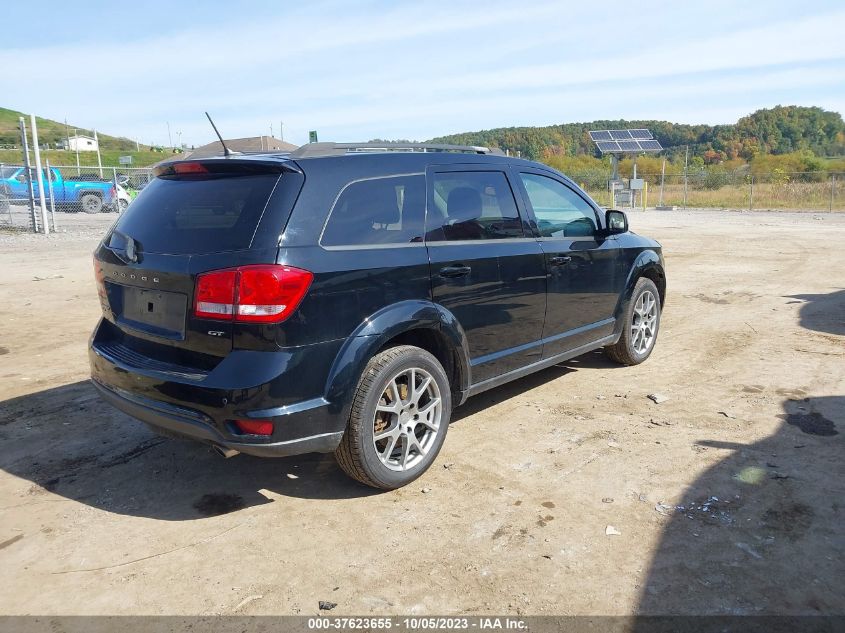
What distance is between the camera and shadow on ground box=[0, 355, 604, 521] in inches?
140

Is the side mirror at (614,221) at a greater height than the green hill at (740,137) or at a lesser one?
lesser

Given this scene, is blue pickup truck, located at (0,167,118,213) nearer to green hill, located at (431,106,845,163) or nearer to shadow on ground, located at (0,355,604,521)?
shadow on ground, located at (0,355,604,521)

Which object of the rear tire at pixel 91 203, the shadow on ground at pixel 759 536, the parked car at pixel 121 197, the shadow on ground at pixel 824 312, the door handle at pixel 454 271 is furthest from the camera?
the rear tire at pixel 91 203

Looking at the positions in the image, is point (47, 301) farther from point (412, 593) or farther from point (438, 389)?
point (412, 593)

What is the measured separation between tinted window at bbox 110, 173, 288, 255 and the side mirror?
3056 millimetres

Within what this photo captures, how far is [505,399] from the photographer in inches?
200

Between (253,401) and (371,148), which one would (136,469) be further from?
(371,148)

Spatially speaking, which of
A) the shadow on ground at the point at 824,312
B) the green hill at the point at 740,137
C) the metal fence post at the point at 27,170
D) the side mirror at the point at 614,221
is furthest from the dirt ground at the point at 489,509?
the green hill at the point at 740,137

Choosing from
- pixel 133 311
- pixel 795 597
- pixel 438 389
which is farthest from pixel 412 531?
pixel 133 311

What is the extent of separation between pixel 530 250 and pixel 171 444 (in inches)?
106

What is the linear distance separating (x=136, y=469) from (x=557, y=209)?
133 inches

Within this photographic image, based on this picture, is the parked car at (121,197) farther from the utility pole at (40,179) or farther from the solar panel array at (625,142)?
the solar panel array at (625,142)

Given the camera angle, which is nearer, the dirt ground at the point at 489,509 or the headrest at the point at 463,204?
the dirt ground at the point at 489,509

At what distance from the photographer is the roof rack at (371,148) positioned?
11.2 feet
